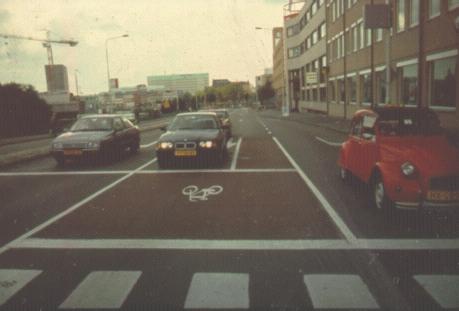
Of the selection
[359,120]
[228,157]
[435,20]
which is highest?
[435,20]

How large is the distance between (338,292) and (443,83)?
58.4ft

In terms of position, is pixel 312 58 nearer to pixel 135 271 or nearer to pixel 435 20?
pixel 435 20

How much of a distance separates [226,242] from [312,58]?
59.0 metres

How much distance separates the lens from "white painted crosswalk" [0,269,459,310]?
166 inches

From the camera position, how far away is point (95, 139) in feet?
47.4

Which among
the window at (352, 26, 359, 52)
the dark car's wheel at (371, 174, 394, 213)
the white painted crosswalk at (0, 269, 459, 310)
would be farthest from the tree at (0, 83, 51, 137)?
the white painted crosswalk at (0, 269, 459, 310)

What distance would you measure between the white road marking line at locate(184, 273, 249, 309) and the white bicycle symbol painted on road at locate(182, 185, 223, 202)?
13.6ft

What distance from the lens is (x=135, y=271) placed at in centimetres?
511

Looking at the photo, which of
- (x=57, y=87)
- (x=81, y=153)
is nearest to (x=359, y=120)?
(x=81, y=153)

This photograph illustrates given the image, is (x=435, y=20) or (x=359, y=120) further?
(x=435, y=20)

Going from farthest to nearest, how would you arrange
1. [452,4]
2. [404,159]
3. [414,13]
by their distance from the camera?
[414,13], [452,4], [404,159]

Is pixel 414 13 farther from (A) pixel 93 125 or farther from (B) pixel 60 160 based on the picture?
(B) pixel 60 160

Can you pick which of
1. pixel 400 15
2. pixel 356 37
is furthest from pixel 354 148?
pixel 356 37

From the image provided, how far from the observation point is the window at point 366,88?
106 feet
